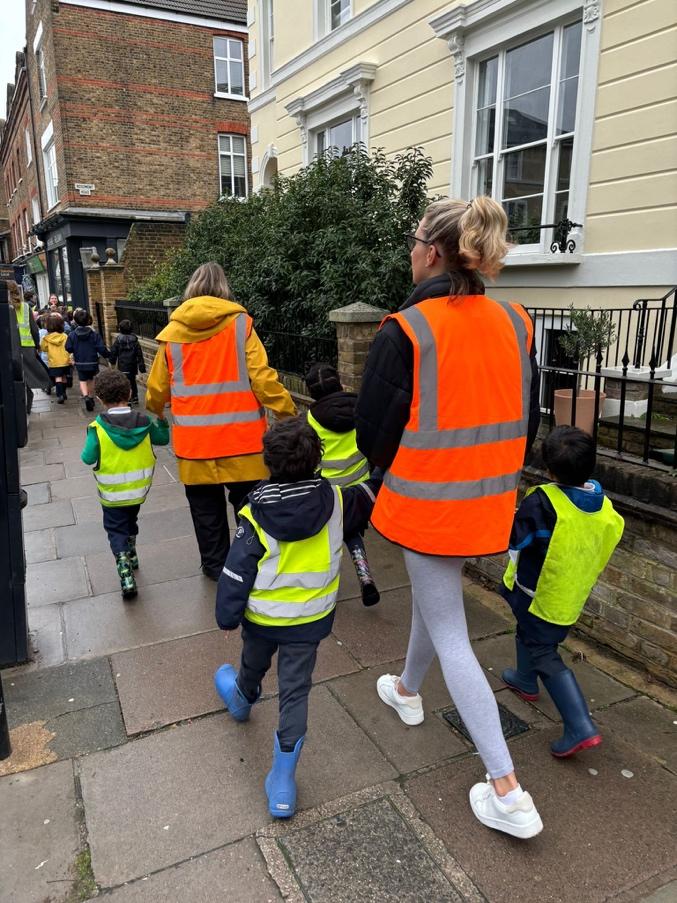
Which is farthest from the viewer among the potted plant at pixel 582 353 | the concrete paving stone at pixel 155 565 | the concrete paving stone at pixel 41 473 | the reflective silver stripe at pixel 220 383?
the concrete paving stone at pixel 41 473

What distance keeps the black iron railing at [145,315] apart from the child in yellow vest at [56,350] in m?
1.56

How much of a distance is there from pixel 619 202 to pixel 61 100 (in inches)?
834

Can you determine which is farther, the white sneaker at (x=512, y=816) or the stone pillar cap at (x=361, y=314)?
the stone pillar cap at (x=361, y=314)

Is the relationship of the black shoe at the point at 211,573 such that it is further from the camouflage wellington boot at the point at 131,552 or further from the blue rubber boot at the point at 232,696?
the blue rubber boot at the point at 232,696

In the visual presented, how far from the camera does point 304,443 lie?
2.32 m

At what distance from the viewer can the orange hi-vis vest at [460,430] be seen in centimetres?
210

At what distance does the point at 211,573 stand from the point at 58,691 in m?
1.34

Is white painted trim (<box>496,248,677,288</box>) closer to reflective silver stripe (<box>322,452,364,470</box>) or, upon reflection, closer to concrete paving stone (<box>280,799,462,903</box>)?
reflective silver stripe (<box>322,452,364,470</box>)

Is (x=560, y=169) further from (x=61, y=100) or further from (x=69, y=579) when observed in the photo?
(x=61, y=100)

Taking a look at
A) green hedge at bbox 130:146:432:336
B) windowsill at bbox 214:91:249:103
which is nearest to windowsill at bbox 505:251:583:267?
green hedge at bbox 130:146:432:336

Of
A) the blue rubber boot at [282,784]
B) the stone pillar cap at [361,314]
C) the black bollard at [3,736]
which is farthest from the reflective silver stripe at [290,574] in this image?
the stone pillar cap at [361,314]

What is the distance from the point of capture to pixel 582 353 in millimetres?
4574

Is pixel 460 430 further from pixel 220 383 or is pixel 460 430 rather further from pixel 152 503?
pixel 152 503

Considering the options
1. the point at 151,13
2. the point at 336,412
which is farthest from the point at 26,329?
the point at 151,13
